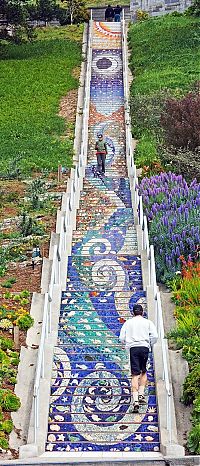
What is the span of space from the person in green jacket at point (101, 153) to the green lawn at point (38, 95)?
1.74 meters

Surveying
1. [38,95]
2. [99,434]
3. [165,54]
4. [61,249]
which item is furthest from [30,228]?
[165,54]

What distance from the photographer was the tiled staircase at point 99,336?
12.9 metres

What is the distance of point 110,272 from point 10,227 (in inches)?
164

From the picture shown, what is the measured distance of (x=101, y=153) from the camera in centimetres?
2461

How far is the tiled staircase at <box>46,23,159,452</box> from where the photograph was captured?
42.4 feet

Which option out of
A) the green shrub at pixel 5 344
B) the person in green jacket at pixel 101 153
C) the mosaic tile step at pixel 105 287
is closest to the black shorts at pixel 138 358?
the green shrub at pixel 5 344

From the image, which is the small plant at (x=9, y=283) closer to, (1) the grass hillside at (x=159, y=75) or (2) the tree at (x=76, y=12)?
(1) the grass hillside at (x=159, y=75)

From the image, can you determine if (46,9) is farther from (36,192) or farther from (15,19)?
(36,192)

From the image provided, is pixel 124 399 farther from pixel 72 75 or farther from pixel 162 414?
pixel 72 75

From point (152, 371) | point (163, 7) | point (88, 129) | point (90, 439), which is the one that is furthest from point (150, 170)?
point (163, 7)

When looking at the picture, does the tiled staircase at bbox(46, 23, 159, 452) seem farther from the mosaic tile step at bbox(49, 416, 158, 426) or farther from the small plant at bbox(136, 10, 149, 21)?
the small plant at bbox(136, 10, 149, 21)

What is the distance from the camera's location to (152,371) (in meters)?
14.1

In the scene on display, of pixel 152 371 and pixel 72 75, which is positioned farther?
pixel 72 75

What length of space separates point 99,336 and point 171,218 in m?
4.87
